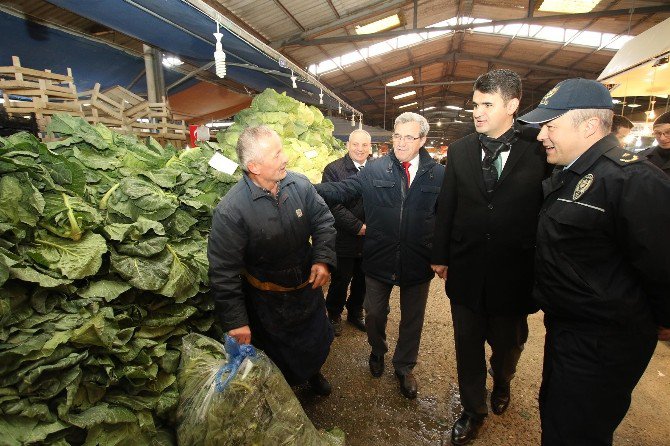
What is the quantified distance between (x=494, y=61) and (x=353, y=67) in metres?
5.18

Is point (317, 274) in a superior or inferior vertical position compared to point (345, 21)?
inferior

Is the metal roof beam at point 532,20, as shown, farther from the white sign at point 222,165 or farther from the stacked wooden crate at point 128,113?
the white sign at point 222,165

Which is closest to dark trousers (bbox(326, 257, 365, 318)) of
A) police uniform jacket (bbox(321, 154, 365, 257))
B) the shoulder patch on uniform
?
police uniform jacket (bbox(321, 154, 365, 257))

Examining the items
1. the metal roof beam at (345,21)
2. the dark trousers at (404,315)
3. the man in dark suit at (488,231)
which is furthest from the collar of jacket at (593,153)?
the metal roof beam at (345,21)

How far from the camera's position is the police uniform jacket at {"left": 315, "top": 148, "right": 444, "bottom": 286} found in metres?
2.67

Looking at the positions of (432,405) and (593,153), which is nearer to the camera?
(593,153)

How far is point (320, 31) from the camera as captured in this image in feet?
24.0

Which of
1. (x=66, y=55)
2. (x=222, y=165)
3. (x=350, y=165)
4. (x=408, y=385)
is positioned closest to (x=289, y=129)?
(x=350, y=165)

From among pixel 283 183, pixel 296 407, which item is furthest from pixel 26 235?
pixel 296 407

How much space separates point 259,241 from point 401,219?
45.8 inches

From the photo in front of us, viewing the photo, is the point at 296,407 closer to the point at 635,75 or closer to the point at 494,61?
the point at 635,75

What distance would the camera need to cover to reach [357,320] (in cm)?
397

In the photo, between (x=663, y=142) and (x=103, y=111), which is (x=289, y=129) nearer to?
(x=103, y=111)

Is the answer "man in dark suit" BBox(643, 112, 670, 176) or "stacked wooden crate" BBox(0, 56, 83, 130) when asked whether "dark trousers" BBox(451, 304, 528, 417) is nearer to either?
"man in dark suit" BBox(643, 112, 670, 176)
